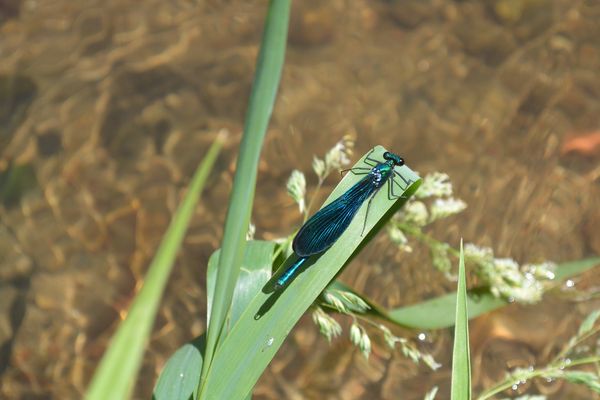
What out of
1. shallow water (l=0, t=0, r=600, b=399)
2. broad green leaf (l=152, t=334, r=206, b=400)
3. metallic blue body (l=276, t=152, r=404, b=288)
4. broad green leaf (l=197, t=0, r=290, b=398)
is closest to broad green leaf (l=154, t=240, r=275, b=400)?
broad green leaf (l=152, t=334, r=206, b=400)

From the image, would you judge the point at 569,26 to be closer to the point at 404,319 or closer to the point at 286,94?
the point at 286,94

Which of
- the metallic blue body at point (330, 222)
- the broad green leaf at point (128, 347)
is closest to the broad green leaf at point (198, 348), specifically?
the metallic blue body at point (330, 222)

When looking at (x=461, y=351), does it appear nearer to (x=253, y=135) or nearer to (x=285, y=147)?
(x=253, y=135)

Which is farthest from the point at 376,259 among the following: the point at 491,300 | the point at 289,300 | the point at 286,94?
the point at 289,300

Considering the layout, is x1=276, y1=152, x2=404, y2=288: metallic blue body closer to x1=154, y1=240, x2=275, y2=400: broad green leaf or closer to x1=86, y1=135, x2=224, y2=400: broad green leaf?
x1=154, y1=240, x2=275, y2=400: broad green leaf

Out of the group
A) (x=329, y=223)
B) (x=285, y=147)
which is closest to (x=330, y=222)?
(x=329, y=223)

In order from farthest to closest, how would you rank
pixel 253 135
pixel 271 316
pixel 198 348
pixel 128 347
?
pixel 198 348
pixel 271 316
pixel 253 135
pixel 128 347

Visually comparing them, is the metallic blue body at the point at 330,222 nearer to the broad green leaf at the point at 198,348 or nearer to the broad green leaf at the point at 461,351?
the broad green leaf at the point at 198,348
